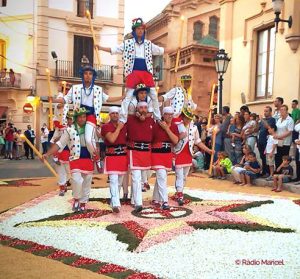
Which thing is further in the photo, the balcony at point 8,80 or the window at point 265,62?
the balcony at point 8,80

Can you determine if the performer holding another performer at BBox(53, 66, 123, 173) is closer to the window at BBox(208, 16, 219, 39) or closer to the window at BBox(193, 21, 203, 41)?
the window at BBox(193, 21, 203, 41)

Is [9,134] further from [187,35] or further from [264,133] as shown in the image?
[264,133]

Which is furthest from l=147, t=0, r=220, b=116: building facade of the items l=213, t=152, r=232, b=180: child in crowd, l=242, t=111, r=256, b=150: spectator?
l=242, t=111, r=256, b=150: spectator

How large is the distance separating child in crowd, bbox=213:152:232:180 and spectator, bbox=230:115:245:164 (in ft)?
0.74

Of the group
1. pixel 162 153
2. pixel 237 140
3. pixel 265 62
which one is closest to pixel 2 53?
pixel 265 62

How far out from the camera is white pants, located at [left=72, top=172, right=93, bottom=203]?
692 cm

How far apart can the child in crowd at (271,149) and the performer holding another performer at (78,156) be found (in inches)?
204

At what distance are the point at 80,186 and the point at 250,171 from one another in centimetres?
546

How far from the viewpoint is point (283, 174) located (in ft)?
33.9

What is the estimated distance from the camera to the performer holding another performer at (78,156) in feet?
22.8

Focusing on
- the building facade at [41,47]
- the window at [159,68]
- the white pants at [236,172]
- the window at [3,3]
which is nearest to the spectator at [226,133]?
the white pants at [236,172]

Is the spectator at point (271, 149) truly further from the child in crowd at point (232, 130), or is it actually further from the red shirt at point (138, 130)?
the red shirt at point (138, 130)

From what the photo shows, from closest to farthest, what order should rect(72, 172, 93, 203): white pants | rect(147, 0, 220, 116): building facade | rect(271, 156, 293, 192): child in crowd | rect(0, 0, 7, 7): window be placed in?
rect(72, 172, 93, 203): white pants → rect(271, 156, 293, 192): child in crowd → rect(147, 0, 220, 116): building facade → rect(0, 0, 7, 7): window

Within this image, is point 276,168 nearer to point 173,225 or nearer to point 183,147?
point 183,147
